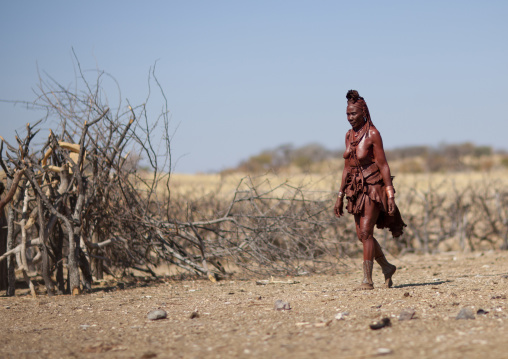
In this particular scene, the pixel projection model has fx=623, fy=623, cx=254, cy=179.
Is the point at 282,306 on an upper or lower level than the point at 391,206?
lower

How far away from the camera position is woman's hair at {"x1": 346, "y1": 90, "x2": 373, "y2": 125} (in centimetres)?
625

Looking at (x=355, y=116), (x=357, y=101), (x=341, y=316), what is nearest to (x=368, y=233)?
(x=355, y=116)

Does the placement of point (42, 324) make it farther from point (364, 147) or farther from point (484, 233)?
point (484, 233)

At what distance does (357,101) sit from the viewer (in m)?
6.27

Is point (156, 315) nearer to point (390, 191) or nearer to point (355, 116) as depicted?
point (390, 191)

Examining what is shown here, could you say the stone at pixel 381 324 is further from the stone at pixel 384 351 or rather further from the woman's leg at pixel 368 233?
the woman's leg at pixel 368 233

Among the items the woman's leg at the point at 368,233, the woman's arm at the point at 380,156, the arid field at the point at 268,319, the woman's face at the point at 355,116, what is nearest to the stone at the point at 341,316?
the arid field at the point at 268,319

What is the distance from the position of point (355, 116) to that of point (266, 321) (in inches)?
91.7

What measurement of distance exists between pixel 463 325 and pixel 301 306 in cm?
169

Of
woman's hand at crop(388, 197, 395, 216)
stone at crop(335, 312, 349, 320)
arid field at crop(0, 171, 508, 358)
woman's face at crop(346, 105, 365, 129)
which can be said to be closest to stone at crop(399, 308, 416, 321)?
arid field at crop(0, 171, 508, 358)

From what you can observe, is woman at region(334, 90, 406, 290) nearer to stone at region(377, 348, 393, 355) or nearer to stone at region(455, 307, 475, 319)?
stone at region(455, 307, 475, 319)

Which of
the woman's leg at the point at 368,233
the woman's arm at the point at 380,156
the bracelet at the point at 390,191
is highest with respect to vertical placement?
the woman's arm at the point at 380,156

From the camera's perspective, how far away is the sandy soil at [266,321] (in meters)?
3.94

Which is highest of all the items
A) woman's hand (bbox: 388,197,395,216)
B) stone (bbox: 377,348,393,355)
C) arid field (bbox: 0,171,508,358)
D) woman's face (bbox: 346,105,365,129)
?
woman's face (bbox: 346,105,365,129)
